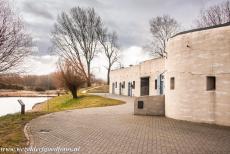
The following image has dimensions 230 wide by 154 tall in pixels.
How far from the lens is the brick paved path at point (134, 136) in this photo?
9.59 meters

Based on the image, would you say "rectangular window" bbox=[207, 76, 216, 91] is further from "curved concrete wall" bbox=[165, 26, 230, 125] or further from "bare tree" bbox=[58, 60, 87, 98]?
"bare tree" bbox=[58, 60, 87, 98]

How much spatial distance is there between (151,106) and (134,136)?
712 centimetres

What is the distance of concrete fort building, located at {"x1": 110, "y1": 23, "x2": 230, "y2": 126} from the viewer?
1421 cm

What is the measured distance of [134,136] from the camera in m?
11.6

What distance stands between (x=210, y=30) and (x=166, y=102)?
17.3ft

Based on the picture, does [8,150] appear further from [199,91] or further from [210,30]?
[210,30]

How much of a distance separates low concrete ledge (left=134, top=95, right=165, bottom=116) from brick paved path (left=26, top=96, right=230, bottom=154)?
270 cm

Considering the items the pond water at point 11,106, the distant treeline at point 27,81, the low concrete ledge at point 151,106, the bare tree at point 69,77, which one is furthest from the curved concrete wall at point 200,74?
the bare tree at point 69,77

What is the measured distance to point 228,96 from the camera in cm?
1396

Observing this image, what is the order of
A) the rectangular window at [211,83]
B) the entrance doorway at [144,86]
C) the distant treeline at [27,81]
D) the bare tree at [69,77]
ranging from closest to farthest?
the distant treeline at [27,81] → the rectangular window at [211,83] → the entrance doorway at [144,86] → the bare tree at [69,77]

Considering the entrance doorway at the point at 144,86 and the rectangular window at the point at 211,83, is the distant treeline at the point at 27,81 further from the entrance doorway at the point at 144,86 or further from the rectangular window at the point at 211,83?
the entrance doorway at the point at 144,86

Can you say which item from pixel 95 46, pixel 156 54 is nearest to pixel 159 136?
pixel 156 54

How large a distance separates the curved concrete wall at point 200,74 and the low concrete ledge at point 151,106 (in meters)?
1.21

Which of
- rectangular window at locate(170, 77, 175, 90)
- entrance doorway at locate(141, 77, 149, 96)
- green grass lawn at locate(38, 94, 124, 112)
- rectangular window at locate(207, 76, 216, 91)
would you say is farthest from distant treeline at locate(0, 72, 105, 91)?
entrance doorway at locate(141, 77, 149, 96)
